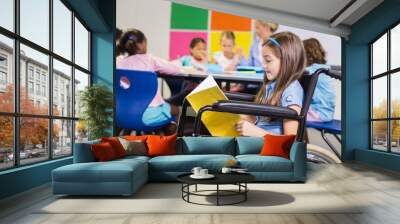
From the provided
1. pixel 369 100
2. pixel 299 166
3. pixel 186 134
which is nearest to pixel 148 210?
pixel 299 166

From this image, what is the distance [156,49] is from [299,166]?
4541 mm

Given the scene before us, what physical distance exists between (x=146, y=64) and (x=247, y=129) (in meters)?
2.76

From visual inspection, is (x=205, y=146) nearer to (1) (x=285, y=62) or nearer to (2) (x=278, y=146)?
(2) (x=278, y=146)

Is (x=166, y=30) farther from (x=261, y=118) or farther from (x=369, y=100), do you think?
(x=369, y=100)

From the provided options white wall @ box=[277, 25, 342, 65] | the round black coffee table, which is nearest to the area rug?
the round black coffee table

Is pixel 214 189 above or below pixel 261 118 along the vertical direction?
below

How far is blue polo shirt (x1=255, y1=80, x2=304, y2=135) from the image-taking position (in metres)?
8.81

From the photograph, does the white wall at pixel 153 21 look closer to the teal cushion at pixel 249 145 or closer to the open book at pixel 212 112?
the open book at pixel 212 112

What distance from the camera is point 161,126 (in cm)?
883

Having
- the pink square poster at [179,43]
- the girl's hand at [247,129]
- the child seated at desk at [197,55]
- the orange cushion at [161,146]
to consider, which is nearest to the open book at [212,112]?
the girl's hand at [247,129]

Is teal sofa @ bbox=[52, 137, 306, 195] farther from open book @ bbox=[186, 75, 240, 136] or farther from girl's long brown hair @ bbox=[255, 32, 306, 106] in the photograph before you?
girl's long brown hair @ bbox=[255, 32, 306, 106]

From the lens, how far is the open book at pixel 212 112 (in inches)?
341

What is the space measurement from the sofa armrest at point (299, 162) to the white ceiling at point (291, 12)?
3.66m

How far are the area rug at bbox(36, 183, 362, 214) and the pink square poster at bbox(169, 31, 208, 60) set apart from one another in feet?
14.2
